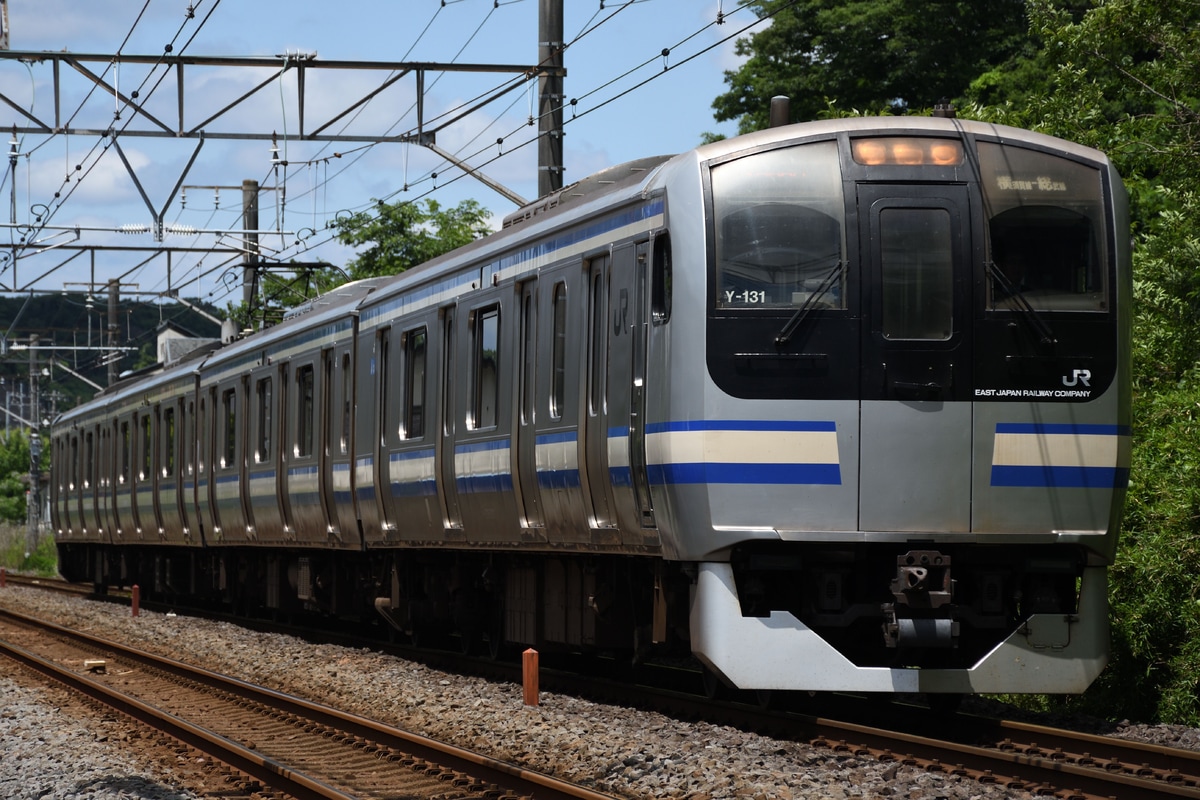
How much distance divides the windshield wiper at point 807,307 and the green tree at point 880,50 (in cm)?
2784

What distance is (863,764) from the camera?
336 inches

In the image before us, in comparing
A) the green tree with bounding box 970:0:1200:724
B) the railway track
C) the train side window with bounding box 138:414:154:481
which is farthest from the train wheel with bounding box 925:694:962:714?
the train side window with bounding box 138:414:154:481

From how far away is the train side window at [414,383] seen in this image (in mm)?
14414

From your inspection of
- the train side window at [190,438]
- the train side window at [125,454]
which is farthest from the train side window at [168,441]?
the train side window at [125,454]

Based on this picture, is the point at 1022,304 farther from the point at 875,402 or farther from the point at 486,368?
the point at 486,368

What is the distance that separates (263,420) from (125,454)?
8.78m

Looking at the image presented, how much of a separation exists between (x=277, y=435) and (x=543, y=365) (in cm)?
781

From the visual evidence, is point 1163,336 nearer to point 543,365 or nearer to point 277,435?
point 543,365

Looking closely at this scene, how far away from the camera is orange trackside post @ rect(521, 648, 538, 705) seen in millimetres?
11305

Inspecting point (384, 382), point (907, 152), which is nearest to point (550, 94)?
point (384, 382)

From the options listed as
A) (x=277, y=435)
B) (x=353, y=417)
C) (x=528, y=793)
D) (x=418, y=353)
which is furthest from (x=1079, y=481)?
(x=277, y=435)

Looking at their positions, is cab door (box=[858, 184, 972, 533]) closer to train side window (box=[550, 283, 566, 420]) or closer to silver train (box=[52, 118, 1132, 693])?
silver train (box=[52, 118, 1132, 693])

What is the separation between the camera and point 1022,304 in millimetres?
9320

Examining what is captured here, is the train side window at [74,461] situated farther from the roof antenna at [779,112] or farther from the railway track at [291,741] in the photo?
the roof antenna at [779,112]
